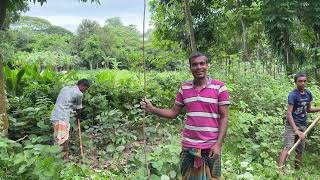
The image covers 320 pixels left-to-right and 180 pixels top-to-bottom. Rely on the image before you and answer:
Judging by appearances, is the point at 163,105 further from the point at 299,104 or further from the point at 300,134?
the point at 300,134

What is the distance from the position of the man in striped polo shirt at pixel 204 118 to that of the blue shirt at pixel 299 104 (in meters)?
2.41

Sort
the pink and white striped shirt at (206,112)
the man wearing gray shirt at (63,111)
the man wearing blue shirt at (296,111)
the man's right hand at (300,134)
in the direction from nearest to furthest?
the pink and white striped shirt at (206,112), the man's right hand at (300,134), the man wearing blue shirt at (296,111), the man wearing gray shirt at (63,111)

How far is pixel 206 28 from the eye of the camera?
1352cm

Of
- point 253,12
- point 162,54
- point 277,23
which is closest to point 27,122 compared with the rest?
point 277,23

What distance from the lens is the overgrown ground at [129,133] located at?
4453mm

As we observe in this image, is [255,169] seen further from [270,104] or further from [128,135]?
[270,104]

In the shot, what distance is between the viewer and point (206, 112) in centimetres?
344

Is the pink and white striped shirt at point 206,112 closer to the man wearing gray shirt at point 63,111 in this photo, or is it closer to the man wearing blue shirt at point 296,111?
the man wearing blue shirt at point 296,111

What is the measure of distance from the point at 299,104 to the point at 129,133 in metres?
2.87

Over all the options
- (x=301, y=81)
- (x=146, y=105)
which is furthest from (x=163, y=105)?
(x=146, y=105)

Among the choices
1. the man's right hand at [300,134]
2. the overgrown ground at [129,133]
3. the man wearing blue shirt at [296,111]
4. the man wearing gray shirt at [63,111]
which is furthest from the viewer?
the man wearing gray shirt at [63,111]

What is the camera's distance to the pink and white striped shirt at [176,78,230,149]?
3418 mm

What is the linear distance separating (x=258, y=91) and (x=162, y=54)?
23.6ft

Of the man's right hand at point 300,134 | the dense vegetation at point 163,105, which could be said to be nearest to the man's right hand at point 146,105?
the dense vegetation at point 163,105
